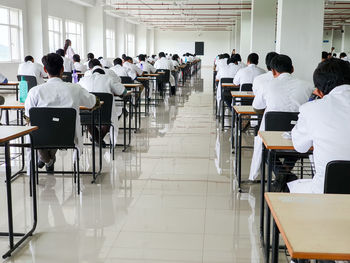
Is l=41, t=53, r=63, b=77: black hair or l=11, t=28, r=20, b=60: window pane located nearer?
l=41, t=53, r=63, b=77: black hair

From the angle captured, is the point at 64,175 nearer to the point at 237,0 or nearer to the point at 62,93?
the point at 62,93

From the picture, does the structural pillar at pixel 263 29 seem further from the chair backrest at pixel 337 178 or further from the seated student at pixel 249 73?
the chair backrest at pixel 337 178

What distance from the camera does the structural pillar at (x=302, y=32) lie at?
6.23 metres

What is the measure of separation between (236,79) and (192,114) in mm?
2043

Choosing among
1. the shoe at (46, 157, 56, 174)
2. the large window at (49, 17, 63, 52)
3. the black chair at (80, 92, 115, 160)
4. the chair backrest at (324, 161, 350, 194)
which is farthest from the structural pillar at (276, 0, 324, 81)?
the large window at (49, 17, 63, 52)

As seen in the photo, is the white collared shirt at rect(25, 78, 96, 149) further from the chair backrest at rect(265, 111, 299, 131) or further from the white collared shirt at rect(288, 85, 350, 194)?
the white collared shirt at rect(288, 85, 350, 194)

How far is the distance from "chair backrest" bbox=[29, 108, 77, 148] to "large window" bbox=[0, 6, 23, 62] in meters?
10.3

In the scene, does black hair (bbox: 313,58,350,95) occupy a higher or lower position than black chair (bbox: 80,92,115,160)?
higher

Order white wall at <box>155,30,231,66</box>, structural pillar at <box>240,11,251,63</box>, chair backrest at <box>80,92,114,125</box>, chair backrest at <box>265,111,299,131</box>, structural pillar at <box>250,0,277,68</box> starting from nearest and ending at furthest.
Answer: chair backrest at <box>265,111,299,131</box>, chair backrest at <box>80,92,114,125</box>, structural pillar at <box>250,0,277,68</box>, structural pillar at <box>240,11,251,63</box>, white wall at <box>155,30,231,66</box>

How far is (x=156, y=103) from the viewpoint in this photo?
9992mm

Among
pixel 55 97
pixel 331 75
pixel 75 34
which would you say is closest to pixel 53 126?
pixel 55 97

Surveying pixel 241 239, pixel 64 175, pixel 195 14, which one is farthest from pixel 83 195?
pixel 195 14

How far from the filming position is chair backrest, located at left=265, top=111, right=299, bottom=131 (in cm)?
316

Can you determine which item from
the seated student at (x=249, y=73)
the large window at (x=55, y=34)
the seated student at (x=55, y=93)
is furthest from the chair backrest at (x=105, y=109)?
the large window at (x=55, y=34)
